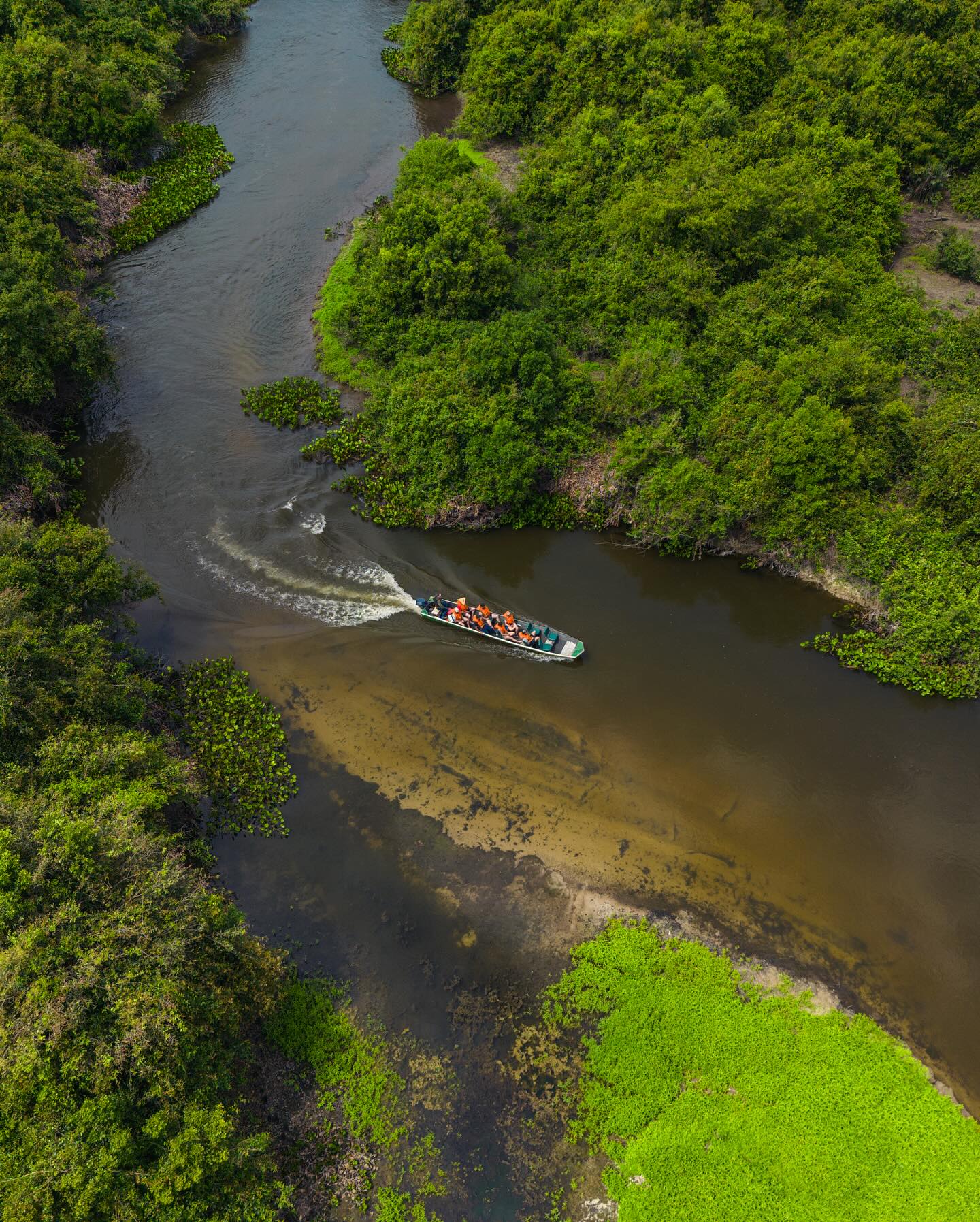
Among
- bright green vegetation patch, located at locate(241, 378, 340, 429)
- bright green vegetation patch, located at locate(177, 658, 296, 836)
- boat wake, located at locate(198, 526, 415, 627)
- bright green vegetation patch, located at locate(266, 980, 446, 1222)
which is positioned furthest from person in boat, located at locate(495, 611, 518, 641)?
bright green vegetation patch, located at locate(241, 378, 340, 429)

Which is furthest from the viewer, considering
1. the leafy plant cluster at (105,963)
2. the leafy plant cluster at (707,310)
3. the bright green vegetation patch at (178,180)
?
the bright green vegetation patch at (178,180)

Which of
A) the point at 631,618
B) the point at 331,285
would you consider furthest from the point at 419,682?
the point at 331,285

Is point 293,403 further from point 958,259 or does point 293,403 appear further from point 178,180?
point 958,259

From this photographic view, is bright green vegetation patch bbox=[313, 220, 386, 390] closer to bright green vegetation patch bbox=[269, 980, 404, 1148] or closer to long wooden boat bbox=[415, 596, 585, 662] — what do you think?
long wooden boat bbox=[415, 596, 585, 662]

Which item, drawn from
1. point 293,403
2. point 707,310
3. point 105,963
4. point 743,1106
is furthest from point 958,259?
point 105,963

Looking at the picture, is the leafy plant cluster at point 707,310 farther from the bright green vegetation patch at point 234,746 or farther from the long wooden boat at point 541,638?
the bright green vegetation patch at point 234,746

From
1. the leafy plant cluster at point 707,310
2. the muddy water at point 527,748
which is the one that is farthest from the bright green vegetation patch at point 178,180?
the muddy water at point 527,748
